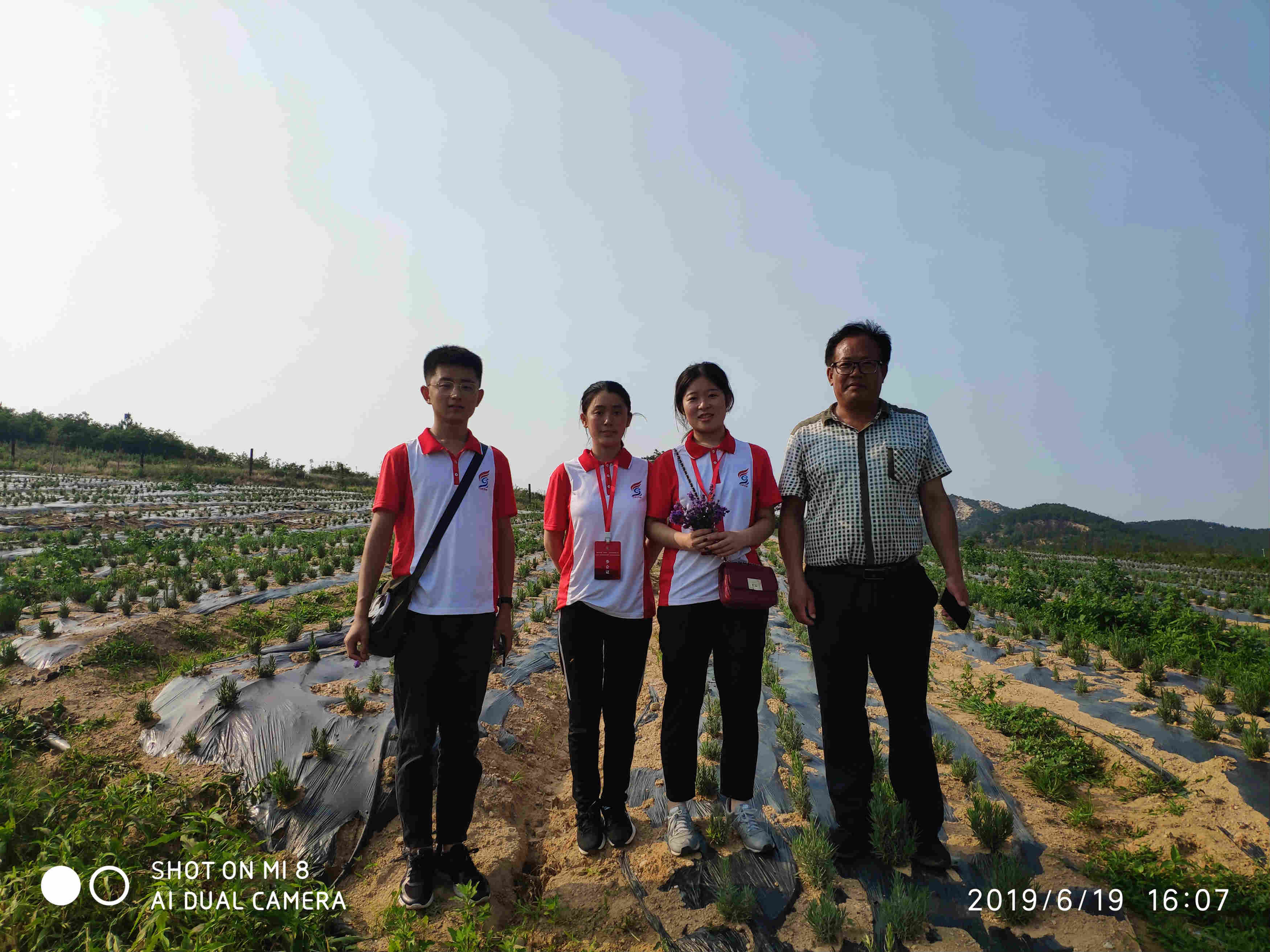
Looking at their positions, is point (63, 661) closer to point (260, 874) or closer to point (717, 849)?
point (260, 874)

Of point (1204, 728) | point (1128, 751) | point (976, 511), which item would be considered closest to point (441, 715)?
point (1128, 751)

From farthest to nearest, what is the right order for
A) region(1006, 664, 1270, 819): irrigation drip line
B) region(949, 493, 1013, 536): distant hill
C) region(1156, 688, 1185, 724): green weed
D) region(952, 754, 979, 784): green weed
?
1. region(949, 493, 1013, 536): distant hill
2. region(1156, 688, 1185, 724): green weed
3. region(952, 754, 979, 784): green weed
4. region(1006, 664, 1270, 819): irrigation drip line

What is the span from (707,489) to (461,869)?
1.94 m

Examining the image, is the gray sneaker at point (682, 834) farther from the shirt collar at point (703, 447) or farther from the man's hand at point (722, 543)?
the shirt collar at point (703, 447)

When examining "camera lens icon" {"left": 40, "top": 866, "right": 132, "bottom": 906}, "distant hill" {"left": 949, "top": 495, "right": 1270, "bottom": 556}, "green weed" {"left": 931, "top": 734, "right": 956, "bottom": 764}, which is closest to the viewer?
"camera lens icon" {"left": 40, "top": 866, "right": 132, "bottom": 906}

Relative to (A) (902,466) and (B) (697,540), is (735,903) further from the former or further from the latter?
(A) (902,466)

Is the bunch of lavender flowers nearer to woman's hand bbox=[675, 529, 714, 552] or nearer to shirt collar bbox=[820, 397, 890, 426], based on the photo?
woman's hand bbox=[675, 529, 714, 552]

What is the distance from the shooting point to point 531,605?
8.09 m

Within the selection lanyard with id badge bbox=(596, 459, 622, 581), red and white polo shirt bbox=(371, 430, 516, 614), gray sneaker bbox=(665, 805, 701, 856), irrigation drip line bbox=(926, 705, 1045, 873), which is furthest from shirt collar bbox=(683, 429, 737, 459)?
gray sneaker bbox=(665, 805, 701, 856)

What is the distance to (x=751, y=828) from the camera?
104 inches

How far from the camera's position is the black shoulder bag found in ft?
7.37

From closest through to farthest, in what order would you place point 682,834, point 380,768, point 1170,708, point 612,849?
point 682,834 < point 612,849 < point 380,768 < point 1170,708

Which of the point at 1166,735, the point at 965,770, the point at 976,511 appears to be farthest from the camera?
the point at 976,511

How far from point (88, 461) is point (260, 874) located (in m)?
44.9
